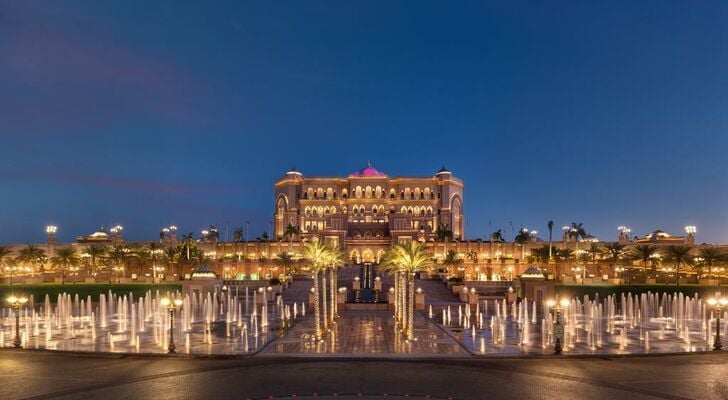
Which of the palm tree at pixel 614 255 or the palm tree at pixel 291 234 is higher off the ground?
the palm tree at pixel 291 234

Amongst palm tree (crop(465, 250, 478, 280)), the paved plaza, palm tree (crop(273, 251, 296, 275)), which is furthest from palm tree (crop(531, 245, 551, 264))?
the paved plaza

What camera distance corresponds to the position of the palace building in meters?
114

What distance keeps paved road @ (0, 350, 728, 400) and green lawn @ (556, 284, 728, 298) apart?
28875 millimetres

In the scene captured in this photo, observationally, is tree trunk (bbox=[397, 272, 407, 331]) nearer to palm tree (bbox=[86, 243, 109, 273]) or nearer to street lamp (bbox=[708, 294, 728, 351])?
street lamp (bbox=[708, 294, 728, 351])

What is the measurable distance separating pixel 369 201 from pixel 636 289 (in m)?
70.6

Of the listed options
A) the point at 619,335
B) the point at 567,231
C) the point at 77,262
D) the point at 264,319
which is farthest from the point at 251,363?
the point at 567,231

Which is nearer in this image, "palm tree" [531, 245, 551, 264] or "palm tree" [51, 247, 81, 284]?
"palm tree" [51, 247, 81, 284]

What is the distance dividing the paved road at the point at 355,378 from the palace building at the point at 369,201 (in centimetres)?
8876

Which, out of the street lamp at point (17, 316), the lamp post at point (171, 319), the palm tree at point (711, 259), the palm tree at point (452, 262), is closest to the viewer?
the lamp post at point (171, 319)

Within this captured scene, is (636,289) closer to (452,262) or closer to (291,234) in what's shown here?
(452,262)

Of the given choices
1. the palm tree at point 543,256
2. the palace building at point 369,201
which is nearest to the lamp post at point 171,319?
the palm tree at point 543,256

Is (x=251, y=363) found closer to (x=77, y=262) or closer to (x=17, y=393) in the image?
(x=17, y=393)

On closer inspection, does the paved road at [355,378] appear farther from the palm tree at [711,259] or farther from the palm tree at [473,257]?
the palm tree at [473,257]

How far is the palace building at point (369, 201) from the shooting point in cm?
11425
